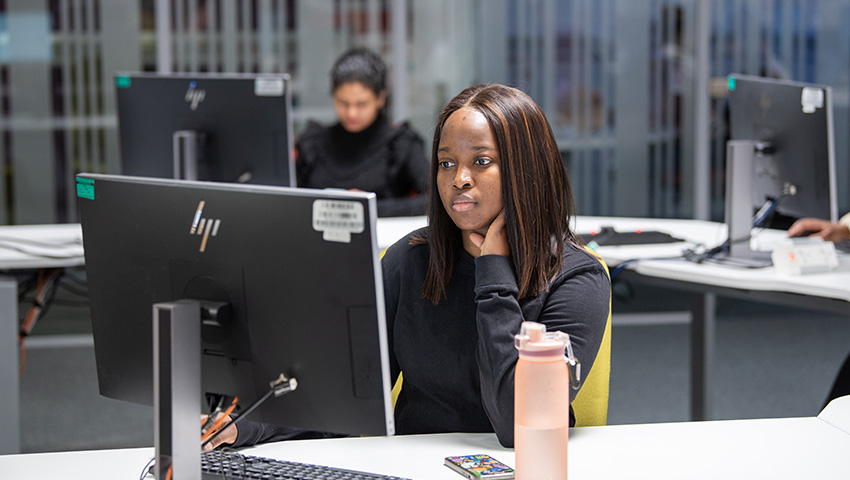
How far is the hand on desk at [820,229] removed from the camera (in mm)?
2395

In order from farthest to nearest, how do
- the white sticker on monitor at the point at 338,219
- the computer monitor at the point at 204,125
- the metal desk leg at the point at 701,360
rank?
the metal desk leg at the point at 701,360, the computer monitor at the point at 204,125, the white sticker on monitor at the point at 338,219

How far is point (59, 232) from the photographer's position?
3.02m

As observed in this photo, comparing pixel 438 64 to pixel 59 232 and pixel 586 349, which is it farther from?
pixel 586 349

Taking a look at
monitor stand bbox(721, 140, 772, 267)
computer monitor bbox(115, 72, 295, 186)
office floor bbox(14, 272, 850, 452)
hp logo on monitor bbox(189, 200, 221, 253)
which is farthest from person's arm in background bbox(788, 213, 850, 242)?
hp logo on monitor bbox(189, 200, 221, 253)

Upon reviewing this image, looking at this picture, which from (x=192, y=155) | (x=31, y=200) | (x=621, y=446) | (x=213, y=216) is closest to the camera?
(x=213, y=216)

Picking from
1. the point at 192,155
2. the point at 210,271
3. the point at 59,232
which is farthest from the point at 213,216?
the point at 59,232

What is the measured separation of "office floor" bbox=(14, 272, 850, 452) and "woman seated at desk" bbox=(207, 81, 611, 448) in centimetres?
159

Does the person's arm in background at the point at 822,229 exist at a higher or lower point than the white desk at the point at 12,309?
higher

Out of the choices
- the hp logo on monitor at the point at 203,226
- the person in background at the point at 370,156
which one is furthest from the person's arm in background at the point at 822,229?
the hp logo on monitor at the point at 203,226

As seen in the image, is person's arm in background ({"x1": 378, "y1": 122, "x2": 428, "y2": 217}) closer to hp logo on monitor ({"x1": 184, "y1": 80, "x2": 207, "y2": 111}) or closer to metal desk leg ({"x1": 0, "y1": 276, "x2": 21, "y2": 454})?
hp logo on monitor ({"x1": 184, "y1": 80, "x2": 207, "y2": 111})

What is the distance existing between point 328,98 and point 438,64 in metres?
0.59

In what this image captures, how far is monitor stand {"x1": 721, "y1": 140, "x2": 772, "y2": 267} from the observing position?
7.51 ft

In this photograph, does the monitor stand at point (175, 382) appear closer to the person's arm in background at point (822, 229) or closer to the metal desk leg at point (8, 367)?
the metal desk leg at point (8, 367)

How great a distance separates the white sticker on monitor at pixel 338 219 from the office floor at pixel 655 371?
197 cm
